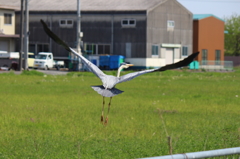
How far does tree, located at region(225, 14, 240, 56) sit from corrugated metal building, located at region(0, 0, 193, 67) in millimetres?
37900

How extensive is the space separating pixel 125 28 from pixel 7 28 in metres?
15.3

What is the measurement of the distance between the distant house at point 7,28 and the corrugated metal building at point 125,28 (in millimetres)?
971

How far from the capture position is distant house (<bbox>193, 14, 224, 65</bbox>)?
2756 inches

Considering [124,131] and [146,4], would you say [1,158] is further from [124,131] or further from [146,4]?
→ [146,4]

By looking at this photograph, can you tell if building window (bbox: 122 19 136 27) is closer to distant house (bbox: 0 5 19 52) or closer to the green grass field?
distant house (bbox: 0 5 19 52)

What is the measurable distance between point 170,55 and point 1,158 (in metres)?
57.1

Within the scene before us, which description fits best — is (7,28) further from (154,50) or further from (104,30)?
(154,50)

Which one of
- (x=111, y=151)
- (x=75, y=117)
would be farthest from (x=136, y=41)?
(x=111, y=151)

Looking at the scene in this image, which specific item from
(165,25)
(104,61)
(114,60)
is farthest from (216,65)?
(104,61)

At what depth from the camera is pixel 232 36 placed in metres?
104

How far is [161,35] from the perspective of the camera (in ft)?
209

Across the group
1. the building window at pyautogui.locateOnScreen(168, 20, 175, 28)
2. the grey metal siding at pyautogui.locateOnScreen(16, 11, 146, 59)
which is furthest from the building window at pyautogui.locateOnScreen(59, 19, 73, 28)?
the building window at pyautogui.locateOnScreen(168, 20, 175, 28)

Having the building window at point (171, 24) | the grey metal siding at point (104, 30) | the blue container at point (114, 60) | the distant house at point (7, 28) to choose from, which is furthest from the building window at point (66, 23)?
the building window at point (171, 24)

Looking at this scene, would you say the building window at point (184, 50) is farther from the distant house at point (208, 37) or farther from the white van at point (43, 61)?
the white van at point (43, 61)
